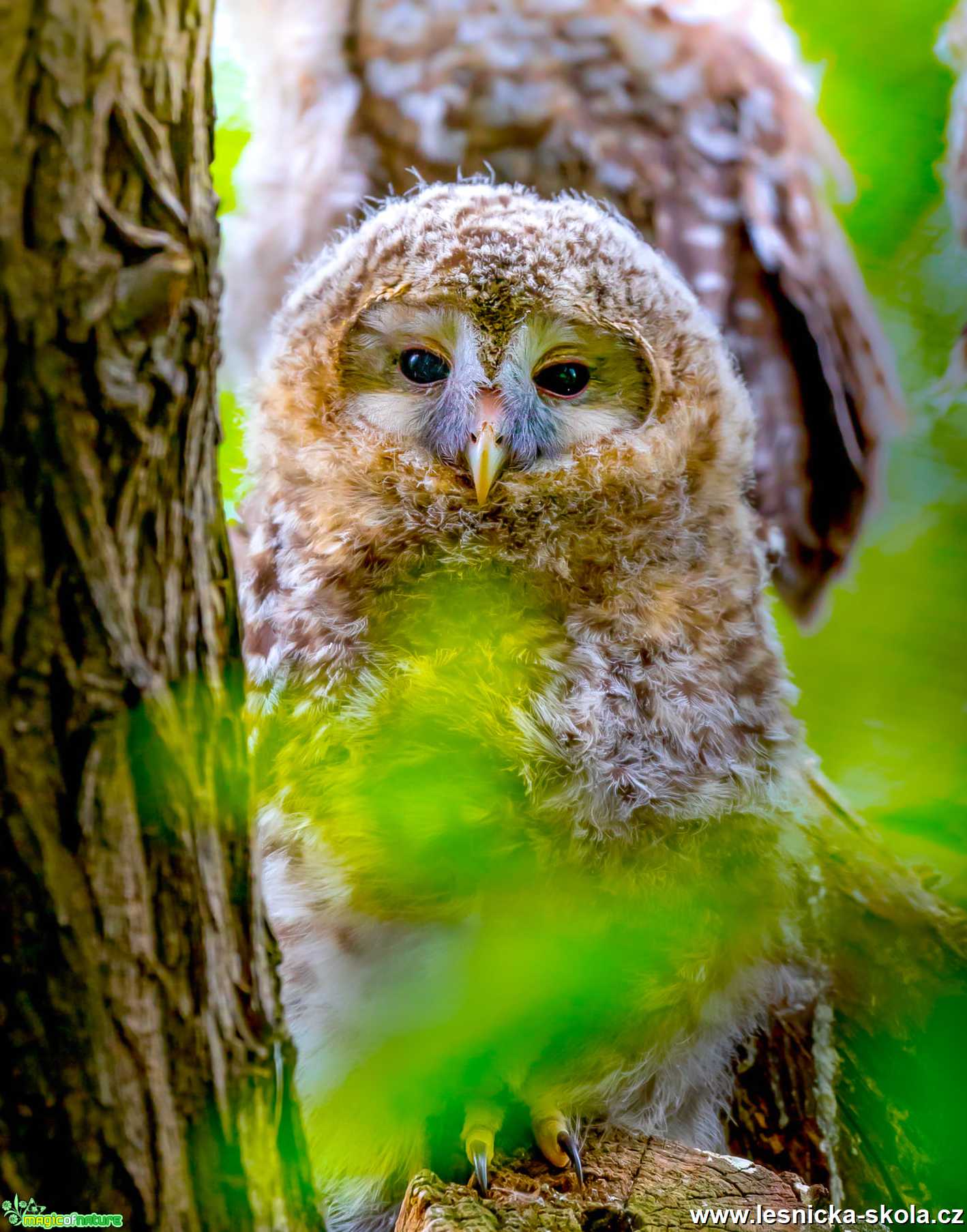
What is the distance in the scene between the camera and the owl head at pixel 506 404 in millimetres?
1092

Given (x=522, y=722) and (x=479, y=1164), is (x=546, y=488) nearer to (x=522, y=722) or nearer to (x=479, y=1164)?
(x=522, y=722)

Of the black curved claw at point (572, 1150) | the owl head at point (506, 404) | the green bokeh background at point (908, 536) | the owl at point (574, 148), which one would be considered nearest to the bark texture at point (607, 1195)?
the black curved claw at point (572, 1150)

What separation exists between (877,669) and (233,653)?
471 millimetres

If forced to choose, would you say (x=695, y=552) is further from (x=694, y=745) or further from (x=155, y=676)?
(x=155, y=676)

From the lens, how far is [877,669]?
29.3 inches

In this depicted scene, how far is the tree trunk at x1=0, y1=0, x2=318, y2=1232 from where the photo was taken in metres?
0.53

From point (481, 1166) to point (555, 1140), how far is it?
0.10 metres

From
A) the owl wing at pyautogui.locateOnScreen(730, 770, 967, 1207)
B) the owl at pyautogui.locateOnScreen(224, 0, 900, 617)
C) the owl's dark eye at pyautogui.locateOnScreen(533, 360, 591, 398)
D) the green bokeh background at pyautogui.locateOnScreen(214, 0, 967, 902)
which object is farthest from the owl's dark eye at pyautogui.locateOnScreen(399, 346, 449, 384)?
the owl wing at pyautogui.locateOnScreen(730, 770, 967, 1207)

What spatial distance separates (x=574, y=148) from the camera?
5.29ft

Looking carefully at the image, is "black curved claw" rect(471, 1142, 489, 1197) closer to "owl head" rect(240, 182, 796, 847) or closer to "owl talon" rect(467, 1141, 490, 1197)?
"owl talon" rect(467, 1141, 490, 1197)

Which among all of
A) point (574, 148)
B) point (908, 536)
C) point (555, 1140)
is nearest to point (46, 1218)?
point (555, 1140)

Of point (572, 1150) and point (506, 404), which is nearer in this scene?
point (572, 1150)

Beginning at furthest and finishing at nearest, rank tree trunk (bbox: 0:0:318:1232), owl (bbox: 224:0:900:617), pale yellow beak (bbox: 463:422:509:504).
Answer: owl (bbox: 224:0:900:617)
pale yellow beak (bbox: 463:422:509:504)
tree trunk (bbox: 0:0:318:1232)

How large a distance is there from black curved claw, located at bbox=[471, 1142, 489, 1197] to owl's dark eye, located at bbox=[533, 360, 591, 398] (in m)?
0.82
